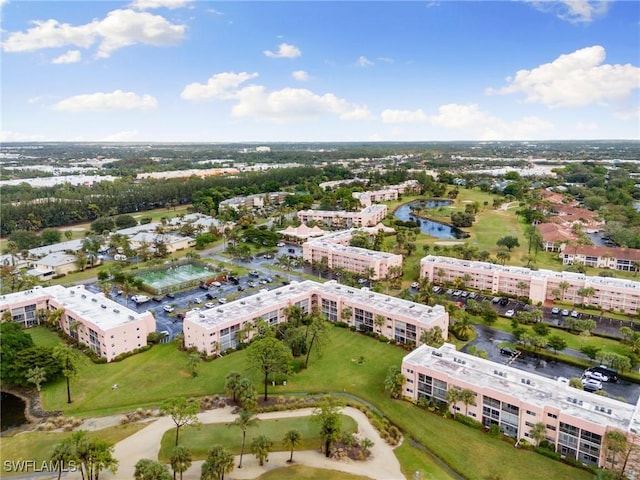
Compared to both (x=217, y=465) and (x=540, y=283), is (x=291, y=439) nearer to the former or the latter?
(x=217, y=465)

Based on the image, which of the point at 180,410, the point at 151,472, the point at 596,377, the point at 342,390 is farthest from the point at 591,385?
the point at 151,472

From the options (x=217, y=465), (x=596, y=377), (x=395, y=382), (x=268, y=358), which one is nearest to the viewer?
(x=217, y=465)

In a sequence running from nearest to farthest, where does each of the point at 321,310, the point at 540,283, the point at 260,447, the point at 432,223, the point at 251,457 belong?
the point at 260,447, the point at 251,457, the point at 321,310, the point at 540,283, the point at 432,223

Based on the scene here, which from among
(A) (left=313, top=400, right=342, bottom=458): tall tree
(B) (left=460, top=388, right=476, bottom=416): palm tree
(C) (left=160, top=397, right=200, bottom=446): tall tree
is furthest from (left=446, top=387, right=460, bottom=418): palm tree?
(C) (left=160, top=397, right=200, bottom=446): tall tree

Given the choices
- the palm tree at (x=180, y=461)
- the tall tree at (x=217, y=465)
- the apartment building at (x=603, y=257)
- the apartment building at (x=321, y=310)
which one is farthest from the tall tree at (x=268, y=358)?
the apartment building at (x=603, y=257)

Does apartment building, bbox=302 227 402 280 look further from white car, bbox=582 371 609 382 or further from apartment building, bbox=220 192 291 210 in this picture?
apartment building, bbox=220 192 291 210

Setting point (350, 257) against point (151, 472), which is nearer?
point (151, 472)
